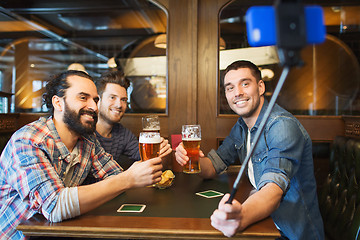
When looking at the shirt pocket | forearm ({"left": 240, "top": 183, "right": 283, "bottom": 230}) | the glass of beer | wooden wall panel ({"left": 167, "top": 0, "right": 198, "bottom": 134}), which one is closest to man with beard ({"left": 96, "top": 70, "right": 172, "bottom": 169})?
wooden wall panel ({"left": 167, "top": 0, "right": 198, "bottom": 134})

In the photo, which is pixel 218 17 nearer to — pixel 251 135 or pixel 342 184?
pixel 251 135

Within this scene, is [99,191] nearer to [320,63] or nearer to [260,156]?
[260,156]

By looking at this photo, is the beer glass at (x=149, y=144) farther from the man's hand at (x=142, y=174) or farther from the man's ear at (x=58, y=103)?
the man's ear at (x=58, y=103)

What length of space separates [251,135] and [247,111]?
162mm

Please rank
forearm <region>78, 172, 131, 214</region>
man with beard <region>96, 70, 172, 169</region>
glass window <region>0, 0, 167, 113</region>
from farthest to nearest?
1. glass window <region>0, 0, 167, 113</region>
2. man with beard <region>96, 70, 172, 169</region>
3. forearm <region>78, 172, 131, 214</region>

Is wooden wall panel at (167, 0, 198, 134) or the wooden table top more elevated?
wooden wall panel at (167, 0, 198, 134)

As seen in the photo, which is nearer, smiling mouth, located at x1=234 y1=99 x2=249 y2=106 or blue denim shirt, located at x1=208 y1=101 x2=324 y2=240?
blue denim shirt, located at x1=208 y1=101 x2=324 y2=240

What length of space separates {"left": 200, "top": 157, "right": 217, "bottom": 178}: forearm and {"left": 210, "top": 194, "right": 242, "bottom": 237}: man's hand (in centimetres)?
99

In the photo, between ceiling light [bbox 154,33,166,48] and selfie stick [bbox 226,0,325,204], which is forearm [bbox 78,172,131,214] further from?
ceiling light [bbox 154,33,166,48]

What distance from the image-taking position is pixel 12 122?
313 centimetres

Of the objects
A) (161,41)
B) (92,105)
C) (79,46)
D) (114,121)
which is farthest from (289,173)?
(79,46)

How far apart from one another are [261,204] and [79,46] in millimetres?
5660

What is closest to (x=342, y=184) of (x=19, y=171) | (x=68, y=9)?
(x=19, y=171)

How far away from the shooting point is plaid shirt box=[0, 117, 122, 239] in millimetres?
1334
